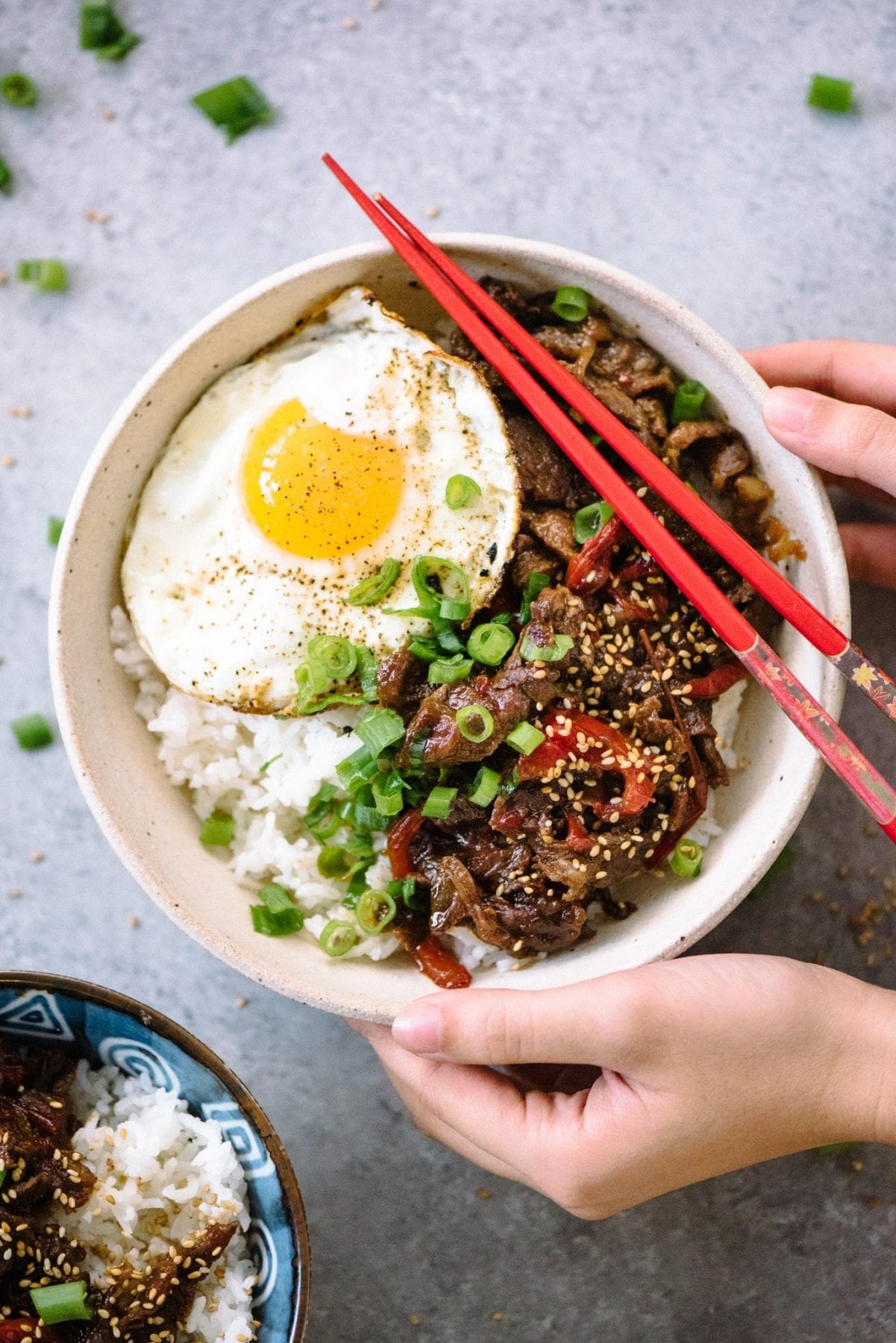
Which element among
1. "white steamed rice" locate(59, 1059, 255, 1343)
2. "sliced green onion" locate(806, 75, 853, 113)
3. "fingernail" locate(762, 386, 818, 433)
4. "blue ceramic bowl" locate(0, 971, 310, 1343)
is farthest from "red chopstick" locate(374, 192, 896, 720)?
"white steamed rice" locate(59, 1059, 255, 1343)

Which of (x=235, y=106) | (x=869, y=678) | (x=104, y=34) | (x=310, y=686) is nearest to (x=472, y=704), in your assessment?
(x=310, y=686)

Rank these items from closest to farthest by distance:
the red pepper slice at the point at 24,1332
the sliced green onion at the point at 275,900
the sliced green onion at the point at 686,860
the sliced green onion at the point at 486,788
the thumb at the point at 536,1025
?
the thumb at the point at 536,1025
the red pepper slice at the point at 24,1332
the sliced green onion at the point at 486,788
the sliced green onion at the point at 686,860
the sliced green onion at the point at 275,900

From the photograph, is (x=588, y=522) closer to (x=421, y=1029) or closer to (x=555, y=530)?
(x=555, y=530)

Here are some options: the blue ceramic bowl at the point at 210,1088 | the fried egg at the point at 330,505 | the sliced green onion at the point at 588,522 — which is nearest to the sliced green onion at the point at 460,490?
the fried egg at the point at 330,505

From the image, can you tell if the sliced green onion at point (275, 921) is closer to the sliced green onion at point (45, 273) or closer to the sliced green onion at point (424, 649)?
the sliced green onion at point (424, 649)

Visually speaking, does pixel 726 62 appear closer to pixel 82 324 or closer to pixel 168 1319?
pixel 82 324

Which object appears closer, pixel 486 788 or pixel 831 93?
pixel 486 788

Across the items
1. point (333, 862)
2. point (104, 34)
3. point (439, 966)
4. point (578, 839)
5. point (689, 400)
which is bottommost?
point (439, 966)
